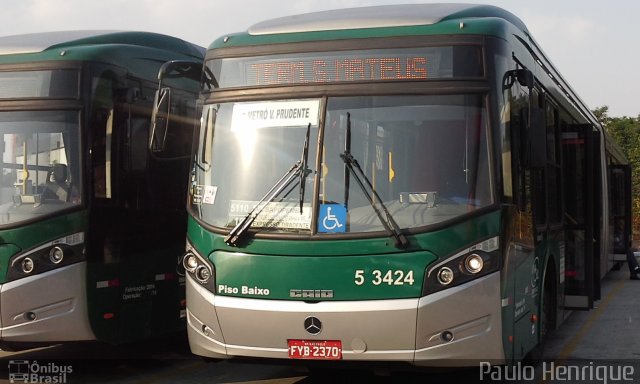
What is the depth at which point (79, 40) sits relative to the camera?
8.91m

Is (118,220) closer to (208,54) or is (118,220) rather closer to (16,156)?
(16,156)

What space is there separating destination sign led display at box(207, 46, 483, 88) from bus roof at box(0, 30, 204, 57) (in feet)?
7.83

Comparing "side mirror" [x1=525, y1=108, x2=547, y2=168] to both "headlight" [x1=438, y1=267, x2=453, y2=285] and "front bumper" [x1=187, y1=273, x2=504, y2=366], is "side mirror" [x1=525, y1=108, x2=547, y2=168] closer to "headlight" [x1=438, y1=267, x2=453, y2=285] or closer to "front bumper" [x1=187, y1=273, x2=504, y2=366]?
"front bumper" [x1=187, y1=273, x2=504, y2=366]

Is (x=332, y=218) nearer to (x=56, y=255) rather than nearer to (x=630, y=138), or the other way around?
(x=56, y=255)

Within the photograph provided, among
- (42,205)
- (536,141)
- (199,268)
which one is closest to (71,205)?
(42,205)

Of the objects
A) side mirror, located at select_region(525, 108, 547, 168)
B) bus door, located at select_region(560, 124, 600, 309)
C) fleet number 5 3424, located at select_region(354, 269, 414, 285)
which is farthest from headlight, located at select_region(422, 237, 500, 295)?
bus door, located at select_region(560, 124, 600, 309)

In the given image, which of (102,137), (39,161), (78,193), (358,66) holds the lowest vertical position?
(78,193)

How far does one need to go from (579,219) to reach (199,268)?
519 cm

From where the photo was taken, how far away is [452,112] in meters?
6.71

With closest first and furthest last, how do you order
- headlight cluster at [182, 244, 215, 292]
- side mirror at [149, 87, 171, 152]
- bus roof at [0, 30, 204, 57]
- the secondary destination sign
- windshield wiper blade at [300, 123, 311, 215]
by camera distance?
windshield wiper blade at [300, 123, 311, 215]
the secondary destination sign
headlight cluster at [182, 244, 215, 292]
side mirror at [149, 87, 171, 152]
bus roof at [0, 30, 204, 57]

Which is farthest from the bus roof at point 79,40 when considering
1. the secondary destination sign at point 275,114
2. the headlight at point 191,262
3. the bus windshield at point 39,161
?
the headlight at point 191,262

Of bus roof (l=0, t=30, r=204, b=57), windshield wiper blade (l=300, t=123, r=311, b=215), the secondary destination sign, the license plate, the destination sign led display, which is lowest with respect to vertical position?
the license plate

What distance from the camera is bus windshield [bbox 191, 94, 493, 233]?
6598mm

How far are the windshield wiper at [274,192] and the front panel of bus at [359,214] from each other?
0.04 ft
